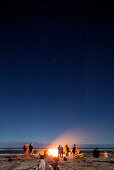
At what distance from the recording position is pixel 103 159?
1650cm

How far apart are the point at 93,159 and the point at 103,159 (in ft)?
4.15

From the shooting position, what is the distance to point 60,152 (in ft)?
63.0

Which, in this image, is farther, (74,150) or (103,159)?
(74,150)

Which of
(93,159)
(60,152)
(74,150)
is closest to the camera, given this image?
(93,159)

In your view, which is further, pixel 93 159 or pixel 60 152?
pixel 60 152

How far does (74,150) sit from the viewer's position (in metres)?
21.0

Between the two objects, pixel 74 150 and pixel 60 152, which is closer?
pixel 60 152

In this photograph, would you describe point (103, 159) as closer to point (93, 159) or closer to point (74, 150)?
point (93, 159)

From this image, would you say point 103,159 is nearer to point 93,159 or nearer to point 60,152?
point 93,159

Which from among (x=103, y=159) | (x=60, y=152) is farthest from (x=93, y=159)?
(x=60, y=152)

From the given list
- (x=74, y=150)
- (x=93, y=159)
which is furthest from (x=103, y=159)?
(x=74, y=150)

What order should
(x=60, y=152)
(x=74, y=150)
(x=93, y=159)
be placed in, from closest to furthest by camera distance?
(x=93, y=159), (x=60, y=152), (x=74, y=150)

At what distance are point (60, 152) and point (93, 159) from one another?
482 cm

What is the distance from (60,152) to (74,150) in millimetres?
2904
